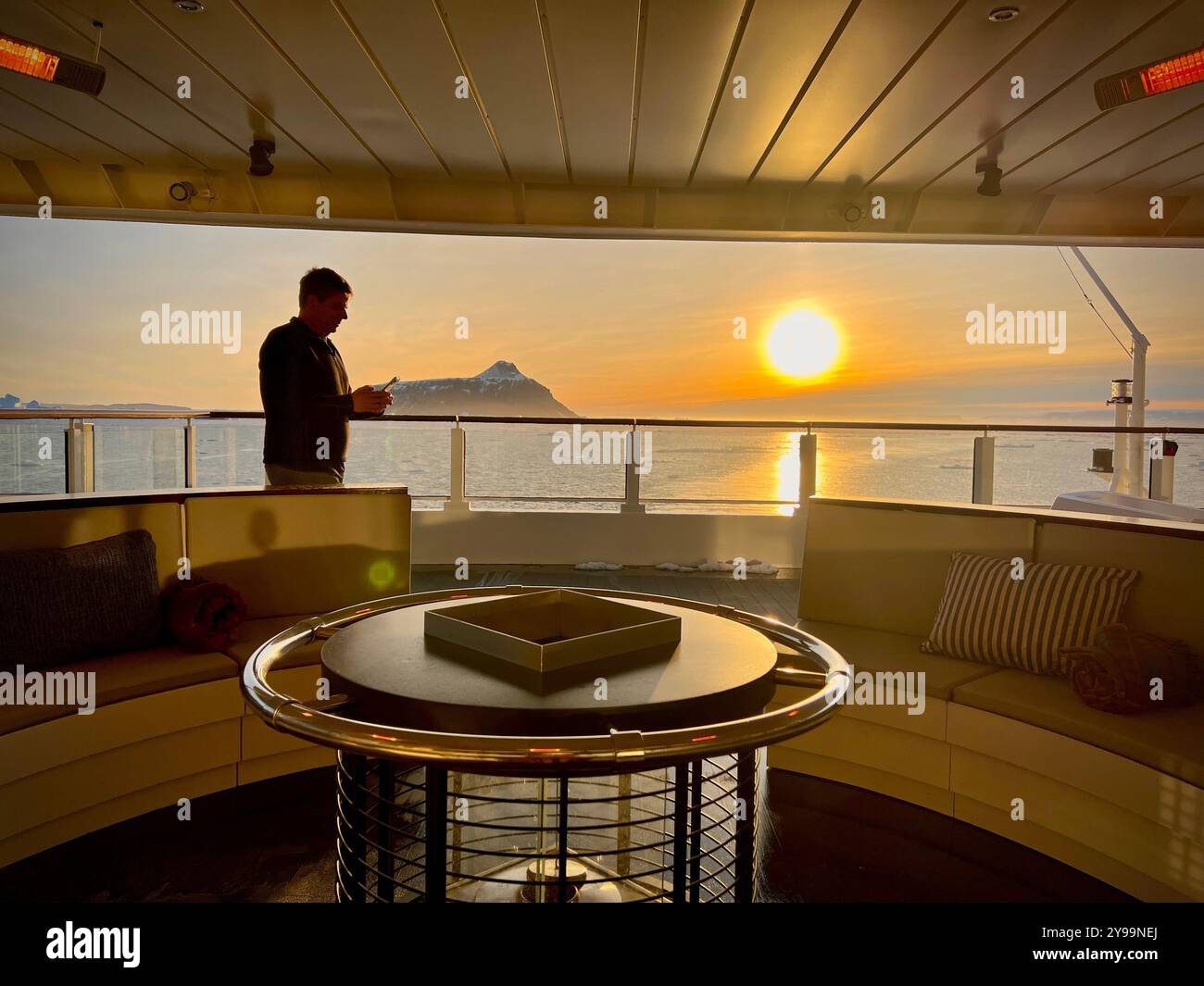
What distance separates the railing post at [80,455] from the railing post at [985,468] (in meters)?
5.67

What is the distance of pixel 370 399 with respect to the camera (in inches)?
117

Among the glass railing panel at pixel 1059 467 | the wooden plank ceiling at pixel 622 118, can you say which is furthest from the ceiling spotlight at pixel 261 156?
the glass railing panel at pixel 1059 467

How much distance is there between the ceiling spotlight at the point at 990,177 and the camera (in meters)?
4.74

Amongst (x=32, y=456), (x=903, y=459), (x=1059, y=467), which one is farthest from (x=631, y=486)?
(x=32, y=456)

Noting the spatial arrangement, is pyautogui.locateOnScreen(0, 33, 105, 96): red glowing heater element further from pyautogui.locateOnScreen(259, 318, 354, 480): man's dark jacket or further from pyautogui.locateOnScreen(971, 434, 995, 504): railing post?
pyautogui.locateOnScreen(971, 434, 995, 504): railing post

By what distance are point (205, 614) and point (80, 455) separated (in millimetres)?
2899

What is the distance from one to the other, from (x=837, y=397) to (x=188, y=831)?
7292 millimetres

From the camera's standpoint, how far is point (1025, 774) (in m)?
1.92

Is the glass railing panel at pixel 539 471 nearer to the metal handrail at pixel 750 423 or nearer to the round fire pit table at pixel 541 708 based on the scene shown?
the metal handrail at pixel 750 423

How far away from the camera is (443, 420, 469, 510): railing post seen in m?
5.45

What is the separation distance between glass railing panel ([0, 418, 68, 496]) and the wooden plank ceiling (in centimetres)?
175

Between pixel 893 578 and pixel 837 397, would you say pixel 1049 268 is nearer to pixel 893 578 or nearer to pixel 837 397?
pixel 837 397

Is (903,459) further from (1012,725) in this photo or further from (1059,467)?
(1012,725)

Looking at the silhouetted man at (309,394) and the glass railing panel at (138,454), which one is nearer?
the silhouetted man at (309,394)
